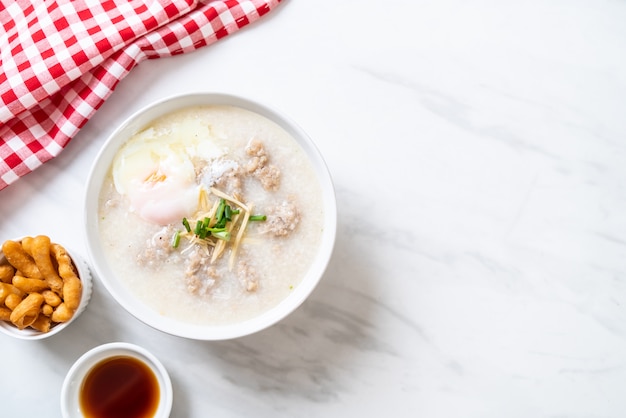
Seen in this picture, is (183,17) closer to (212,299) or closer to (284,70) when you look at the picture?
(284,70)

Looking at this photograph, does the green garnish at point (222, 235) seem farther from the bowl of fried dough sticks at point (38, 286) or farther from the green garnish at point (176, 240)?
the bowl of fried dough sticks at point (38, 286)

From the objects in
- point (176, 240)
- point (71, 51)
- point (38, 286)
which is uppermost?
point (71, 51)

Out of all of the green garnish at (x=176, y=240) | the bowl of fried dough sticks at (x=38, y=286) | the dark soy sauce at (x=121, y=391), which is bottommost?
the dark soy sauce at (x=121, y=391)

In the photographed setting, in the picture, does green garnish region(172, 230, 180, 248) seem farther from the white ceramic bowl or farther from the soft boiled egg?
the white ceramic bowl

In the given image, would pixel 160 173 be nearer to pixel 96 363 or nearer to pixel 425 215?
pixel 96 363

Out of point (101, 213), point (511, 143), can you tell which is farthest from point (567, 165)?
point (101, 213)

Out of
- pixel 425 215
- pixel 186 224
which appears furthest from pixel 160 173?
pixel 425 215

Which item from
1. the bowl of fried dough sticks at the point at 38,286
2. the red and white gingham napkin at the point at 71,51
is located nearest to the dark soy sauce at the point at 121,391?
the bowl of fried dough sticks at the point at 38,286
